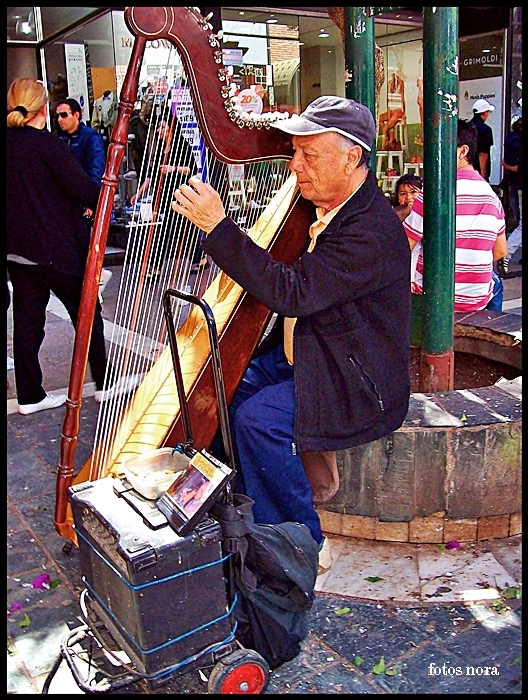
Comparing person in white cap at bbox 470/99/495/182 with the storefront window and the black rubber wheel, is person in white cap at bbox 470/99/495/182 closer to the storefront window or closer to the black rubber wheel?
the storefront window

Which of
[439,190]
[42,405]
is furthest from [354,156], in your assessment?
[42,405]

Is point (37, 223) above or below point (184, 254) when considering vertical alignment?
above

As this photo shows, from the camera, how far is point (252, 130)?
2.27m

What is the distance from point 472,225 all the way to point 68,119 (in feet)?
10.6

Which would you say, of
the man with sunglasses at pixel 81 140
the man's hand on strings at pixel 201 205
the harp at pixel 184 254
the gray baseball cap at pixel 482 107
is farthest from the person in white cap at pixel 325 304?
the gray baseball cap at pixel 482 107

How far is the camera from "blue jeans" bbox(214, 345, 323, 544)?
2.28 m

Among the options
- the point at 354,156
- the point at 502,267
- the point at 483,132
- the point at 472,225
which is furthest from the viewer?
the point at 483,132

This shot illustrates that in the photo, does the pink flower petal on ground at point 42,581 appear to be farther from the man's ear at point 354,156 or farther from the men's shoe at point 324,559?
the man's ear at point 354,156

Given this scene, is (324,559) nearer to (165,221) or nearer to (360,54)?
(165,221)

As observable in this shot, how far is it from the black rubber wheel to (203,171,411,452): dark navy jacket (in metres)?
0.61

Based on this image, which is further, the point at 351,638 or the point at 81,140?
the point at 81,140

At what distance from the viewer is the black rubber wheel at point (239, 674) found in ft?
6.46

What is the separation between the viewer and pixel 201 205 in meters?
2.11
